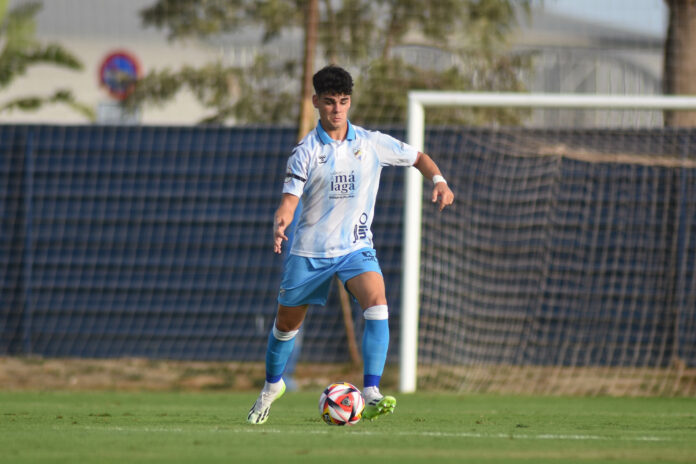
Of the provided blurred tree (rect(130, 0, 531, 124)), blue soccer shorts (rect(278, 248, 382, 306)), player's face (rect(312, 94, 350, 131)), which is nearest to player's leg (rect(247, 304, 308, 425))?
blue soccer shorts (rect(278, 248, 382, 306))

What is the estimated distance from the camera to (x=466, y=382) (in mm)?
11500

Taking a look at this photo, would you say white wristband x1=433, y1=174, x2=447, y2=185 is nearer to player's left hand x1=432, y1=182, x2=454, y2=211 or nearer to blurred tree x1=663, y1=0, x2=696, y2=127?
player's left hand x1=432, y1=182, x2=454, y2=211

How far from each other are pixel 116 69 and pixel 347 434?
20.0m

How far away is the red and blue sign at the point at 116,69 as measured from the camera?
2227 centimetres

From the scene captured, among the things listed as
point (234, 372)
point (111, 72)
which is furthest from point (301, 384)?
point (111, 72)

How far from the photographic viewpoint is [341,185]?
686 centimetres

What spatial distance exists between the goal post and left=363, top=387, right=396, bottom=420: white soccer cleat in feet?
13.3

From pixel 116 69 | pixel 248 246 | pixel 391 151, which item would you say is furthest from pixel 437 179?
pixel 116 69

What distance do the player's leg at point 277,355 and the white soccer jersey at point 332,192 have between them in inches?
15.9

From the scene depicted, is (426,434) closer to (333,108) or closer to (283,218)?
(283,218)

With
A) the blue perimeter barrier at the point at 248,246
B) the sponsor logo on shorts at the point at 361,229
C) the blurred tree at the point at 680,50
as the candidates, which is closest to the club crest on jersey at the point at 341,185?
the sponsor logo on shorts at the point at 361,229

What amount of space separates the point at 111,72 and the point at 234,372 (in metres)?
13.4

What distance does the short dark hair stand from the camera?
21.9 feet

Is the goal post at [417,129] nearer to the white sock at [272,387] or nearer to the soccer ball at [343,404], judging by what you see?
the white sock at [272,387]
